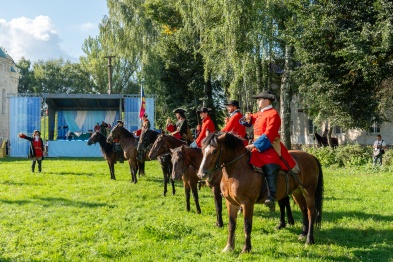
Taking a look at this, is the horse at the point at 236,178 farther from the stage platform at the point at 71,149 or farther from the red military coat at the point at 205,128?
the stage platform at the point at 71,149

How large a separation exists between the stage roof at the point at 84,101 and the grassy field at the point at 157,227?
15480 mm

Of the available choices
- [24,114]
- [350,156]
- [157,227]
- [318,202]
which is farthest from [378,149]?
[24,114]

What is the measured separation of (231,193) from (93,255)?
7.57ft

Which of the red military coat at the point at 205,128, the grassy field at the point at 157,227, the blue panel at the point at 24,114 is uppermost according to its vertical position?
the blue panel at the point at 24,114

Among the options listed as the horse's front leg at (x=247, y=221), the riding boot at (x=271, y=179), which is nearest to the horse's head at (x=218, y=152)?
the riding boot at (x=271, y=179)

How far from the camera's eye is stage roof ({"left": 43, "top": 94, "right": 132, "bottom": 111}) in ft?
91.6

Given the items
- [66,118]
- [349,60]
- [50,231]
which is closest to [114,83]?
[66,118]

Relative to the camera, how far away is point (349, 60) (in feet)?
59.3

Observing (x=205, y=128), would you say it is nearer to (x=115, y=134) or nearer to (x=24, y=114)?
(x=115, y=134)

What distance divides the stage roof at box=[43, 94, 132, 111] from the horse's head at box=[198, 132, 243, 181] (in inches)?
887

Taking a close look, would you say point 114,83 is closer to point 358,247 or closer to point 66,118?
point 66,118

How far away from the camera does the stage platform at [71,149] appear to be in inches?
1061

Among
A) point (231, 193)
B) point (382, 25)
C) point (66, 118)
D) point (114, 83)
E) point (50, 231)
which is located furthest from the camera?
point (114, 83)

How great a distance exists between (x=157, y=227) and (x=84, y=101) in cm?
2434
